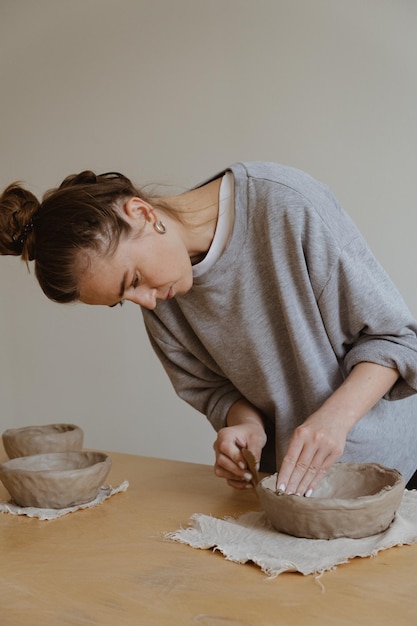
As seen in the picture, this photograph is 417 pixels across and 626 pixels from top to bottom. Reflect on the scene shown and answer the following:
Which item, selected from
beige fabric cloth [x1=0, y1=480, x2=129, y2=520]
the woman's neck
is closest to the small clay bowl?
beige fabric cloth [x1=0, y1=480, x2=129, y2=520]

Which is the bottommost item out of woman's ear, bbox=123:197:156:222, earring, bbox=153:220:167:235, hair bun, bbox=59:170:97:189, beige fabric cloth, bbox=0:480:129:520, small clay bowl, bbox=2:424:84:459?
beige fabric cloth, bbox=0:480:129:520

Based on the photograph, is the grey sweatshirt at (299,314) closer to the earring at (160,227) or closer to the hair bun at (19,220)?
the earring at (160,227)

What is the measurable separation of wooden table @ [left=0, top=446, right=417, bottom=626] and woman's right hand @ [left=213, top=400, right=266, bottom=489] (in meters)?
0.09

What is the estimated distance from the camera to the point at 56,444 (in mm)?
1492

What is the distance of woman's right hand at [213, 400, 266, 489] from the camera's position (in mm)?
1250

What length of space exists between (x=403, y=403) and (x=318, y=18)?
166 centimetres

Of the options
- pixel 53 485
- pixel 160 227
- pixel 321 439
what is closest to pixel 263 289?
pixel 160 227

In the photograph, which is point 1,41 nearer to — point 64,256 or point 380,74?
point 380,74

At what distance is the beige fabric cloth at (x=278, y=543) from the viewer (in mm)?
902

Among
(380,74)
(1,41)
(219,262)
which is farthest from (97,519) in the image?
(1,41)

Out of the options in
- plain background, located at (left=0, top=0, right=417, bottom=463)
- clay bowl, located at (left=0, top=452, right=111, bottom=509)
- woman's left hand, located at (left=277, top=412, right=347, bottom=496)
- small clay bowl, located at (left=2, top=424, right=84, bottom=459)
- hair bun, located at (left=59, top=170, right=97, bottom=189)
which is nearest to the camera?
woman's left hand, located at (left=277, top=412, right=347, bottom=496)

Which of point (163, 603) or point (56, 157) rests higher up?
point (56, 157)

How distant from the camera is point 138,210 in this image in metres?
1.30

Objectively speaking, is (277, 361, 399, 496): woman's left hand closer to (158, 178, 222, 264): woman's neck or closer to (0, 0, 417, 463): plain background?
(158, 178, 222, 264): woman's neck
